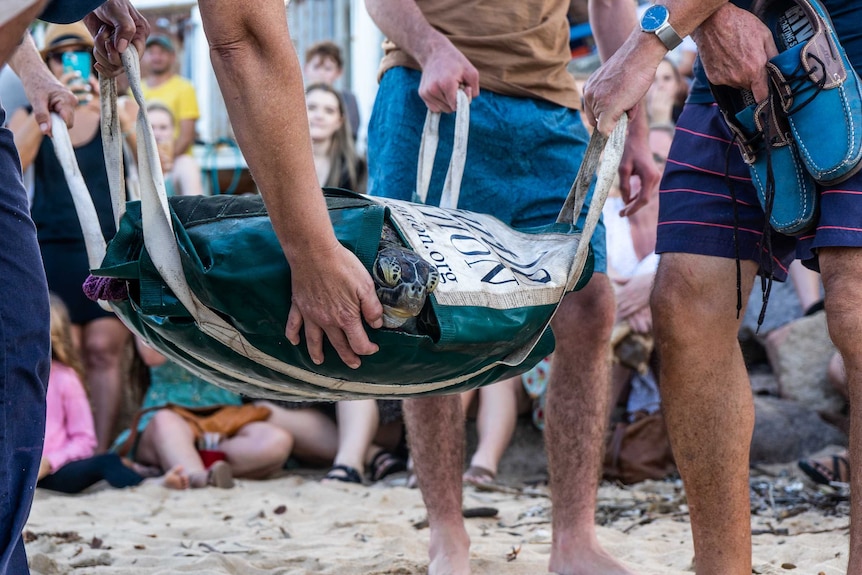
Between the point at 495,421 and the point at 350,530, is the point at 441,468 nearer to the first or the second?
the point at 350,530

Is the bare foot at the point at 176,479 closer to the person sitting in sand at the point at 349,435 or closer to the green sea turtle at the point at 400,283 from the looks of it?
the person sitting in sand at the point at 349,435

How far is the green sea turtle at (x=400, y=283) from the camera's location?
67.1 inches

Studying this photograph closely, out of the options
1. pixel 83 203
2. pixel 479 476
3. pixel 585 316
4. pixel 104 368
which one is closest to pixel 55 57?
pixel 104 368

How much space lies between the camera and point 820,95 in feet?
6.48

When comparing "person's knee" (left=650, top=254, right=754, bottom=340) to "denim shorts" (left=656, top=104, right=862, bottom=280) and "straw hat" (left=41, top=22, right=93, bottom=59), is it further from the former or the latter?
"straw hat" (left=41, top=22, right=93, bottom=59)

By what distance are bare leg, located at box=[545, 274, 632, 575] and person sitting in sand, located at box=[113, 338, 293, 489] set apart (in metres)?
2.26

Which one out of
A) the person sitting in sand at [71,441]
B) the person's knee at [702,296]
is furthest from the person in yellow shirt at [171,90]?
the person's knee at [702,296]

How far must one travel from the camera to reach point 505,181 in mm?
2863

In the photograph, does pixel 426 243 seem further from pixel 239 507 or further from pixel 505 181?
pixel 239 507

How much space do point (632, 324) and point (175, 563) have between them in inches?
106

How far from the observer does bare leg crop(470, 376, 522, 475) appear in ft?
15.8

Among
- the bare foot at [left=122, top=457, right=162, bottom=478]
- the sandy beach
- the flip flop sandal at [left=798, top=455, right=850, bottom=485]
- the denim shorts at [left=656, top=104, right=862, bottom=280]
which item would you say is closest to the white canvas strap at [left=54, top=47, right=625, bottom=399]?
the denim shorts at [left=656, top=104, right=862, bottom=280]

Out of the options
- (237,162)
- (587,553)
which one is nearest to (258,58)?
(587,553)

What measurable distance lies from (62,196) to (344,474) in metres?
2.16
